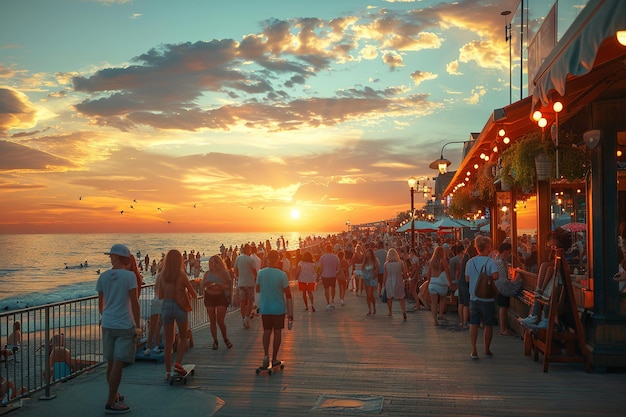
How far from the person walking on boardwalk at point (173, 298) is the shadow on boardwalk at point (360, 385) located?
0.50 meters

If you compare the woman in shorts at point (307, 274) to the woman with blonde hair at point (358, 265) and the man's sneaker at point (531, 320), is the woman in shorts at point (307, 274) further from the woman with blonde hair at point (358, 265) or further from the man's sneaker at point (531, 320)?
the man's sneaker at point (531, 320)

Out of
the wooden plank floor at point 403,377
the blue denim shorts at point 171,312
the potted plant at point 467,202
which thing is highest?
the potted plant at point 467,202

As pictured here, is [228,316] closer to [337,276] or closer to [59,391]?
[337,276]

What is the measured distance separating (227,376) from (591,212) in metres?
5.55

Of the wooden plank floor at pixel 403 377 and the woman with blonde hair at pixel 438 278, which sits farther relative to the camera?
the woman with blonde hair at pixel 438 278

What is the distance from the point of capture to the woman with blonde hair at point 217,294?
9953 millimetres

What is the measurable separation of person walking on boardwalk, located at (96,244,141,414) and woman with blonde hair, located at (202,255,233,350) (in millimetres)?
3535

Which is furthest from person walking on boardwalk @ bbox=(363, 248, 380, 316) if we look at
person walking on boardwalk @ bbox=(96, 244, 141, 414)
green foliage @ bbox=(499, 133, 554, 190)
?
person walking on boardwalk @ bbox=(96, 244, 141, 414)

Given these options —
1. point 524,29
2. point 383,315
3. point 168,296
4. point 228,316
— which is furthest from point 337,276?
point 168,296

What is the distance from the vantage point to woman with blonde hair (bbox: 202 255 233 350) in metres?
9.95

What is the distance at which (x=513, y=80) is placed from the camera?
699 inches

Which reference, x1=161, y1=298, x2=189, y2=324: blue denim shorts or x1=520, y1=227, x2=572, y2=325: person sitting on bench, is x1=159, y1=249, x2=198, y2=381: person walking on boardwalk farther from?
x1=520, y1=227, x2=572, y2=325: person sitting on bench

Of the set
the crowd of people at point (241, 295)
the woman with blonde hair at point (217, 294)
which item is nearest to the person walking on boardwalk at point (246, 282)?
the crowd of people at point (241, 295)

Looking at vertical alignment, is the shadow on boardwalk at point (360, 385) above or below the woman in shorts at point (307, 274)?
below
